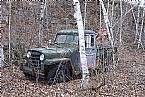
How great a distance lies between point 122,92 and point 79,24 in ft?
7.82

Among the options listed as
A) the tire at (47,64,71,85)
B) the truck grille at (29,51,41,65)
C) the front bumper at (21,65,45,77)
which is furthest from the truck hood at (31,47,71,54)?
the front bumper at (21,65,45,77)

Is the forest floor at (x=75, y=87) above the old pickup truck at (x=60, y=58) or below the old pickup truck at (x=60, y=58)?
below

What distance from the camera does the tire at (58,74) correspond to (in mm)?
9578

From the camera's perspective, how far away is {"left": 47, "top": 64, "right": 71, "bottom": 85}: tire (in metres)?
9.58

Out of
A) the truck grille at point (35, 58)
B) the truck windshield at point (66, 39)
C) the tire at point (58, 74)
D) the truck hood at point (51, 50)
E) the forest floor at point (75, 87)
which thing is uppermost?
the truck windshield at point (66, 39)

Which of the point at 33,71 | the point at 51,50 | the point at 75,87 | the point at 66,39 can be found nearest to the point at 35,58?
the point at 33,71

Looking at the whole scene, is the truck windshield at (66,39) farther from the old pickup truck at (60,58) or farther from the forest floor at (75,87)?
the forest floor at (75,87)

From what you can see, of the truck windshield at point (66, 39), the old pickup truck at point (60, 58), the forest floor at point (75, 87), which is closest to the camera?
the forest floor at point (75, 87)

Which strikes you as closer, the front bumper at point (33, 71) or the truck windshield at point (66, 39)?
the front bumper at point (33, 71)

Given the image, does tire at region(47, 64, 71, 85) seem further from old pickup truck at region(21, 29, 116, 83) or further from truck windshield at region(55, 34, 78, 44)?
truck windshield at region(55, 34, 78, 44)

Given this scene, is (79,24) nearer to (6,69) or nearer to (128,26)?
(6,69)

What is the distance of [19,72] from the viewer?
11398 mm

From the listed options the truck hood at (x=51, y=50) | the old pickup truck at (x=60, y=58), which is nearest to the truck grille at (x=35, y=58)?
the old pickup truck at (x=60, y=58)

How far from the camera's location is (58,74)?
9.74 m
